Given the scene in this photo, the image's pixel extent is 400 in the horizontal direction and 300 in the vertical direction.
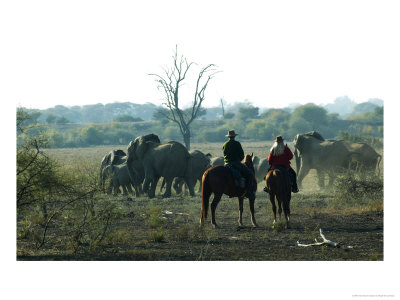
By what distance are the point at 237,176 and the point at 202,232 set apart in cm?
150

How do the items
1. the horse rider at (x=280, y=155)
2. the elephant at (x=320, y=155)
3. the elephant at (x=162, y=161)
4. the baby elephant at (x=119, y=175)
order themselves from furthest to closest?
the elephant at (x=320, y=155), the baby elephant at (x=119, y=175), the elephant at (x=162, y=161), the horse rider at (x=280, y=155)

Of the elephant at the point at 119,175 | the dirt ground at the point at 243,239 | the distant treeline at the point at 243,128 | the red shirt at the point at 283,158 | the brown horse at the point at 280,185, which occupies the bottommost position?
the dirt ground at the point at 243,239

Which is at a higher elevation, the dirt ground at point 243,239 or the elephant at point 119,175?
the elephant at point 119,175

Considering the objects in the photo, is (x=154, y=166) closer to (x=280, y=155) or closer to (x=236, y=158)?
(x=236, y=158)

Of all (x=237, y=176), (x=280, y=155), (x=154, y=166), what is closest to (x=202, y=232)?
(x=237, y=176)

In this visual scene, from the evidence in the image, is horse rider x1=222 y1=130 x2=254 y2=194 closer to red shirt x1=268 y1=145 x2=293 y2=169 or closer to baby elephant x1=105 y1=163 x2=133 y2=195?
red shirt x1=268 y1=145 x2=293 y2=169

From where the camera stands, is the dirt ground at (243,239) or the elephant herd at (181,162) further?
the elephant herd at (181,162)

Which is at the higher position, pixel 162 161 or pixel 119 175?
pixel 162 161

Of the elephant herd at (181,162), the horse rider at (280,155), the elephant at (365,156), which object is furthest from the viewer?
the elephant at (365,156)

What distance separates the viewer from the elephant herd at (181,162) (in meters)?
22.4

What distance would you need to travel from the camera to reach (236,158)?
1386cm

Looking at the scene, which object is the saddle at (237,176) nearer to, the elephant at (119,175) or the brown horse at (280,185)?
the brown horse at (280,185)

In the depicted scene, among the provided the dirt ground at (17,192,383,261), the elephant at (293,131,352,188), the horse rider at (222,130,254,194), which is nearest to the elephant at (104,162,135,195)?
the dirt ground at (17,192,383,261)

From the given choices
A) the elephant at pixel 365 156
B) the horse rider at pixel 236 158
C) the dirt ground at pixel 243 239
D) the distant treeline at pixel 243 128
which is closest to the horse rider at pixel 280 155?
the horse rider at pixel 236 158
